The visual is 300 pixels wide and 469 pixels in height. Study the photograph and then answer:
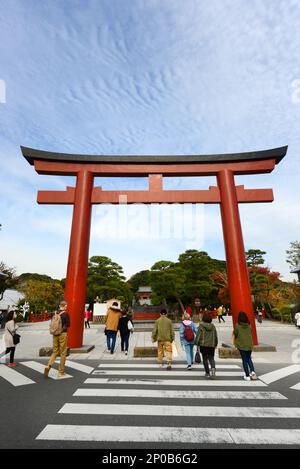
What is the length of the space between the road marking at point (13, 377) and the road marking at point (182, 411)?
2002 mm

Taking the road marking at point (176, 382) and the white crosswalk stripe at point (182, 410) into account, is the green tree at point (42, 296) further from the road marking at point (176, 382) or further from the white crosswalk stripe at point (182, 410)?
the white crosswalk stripe at point (182, 410)

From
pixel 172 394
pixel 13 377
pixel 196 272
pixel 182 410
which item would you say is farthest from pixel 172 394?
pixel 196 272

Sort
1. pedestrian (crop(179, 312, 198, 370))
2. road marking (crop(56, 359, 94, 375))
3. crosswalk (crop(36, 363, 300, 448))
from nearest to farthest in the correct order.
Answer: crosswalk (crop(36, 363, 300, 448)) → road marking (crop(56, 359, 94, 375)) → pedestrian (crop(179, 312, 198, 370))

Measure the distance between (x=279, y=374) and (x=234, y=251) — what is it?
438cm

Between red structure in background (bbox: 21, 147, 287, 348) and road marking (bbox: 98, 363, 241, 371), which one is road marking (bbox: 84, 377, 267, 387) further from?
red structure in background (bbox: 21, 147, 287, 348)

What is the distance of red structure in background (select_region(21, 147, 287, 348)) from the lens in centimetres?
992

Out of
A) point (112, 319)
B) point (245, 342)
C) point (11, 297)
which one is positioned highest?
point (11, 297)

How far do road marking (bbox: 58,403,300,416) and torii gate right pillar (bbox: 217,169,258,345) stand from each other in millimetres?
5209

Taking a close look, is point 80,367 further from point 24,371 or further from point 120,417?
point 120,417

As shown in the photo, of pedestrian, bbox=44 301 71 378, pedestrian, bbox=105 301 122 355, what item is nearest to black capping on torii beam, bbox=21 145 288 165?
pedestrian, bbox=105 301 122 355

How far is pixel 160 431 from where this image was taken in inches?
129

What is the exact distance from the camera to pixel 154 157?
411 inches
